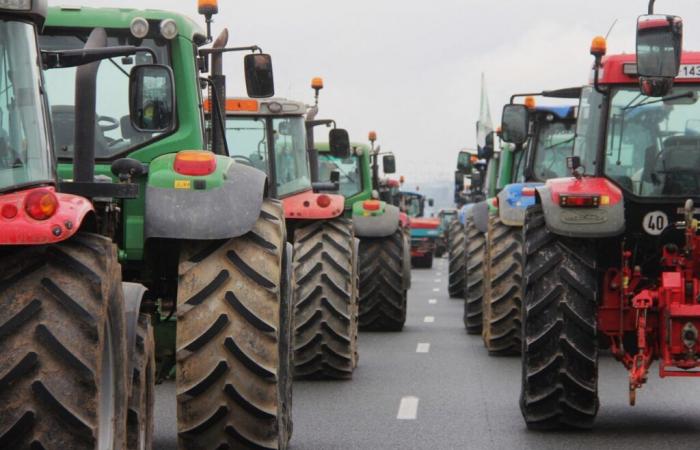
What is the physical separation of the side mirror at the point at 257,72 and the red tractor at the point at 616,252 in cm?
204

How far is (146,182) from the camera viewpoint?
9.73 metres

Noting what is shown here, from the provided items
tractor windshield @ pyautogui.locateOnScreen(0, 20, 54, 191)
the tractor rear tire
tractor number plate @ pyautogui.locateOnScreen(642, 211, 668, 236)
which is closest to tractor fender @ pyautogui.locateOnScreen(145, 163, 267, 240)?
the tractor rear tire

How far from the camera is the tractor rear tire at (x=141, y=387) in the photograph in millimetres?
7543

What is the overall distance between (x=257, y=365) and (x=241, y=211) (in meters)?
0.80

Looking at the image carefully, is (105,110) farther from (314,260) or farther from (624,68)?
(314,260)

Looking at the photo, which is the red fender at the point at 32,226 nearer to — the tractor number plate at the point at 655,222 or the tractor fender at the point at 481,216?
the tractor number plate at the point at 655,222

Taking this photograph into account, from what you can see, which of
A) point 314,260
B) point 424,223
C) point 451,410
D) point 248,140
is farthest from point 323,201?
point 424,223

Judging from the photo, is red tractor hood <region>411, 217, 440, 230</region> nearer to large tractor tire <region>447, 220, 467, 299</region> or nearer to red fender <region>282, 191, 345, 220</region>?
large tractor tire <region>447, 220, 467, 299</region>

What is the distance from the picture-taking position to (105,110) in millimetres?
9859

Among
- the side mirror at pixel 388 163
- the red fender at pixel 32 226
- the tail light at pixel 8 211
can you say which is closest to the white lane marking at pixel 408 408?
the red fender at pixel 32 226

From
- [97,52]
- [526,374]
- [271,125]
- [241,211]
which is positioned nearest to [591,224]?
[526,374]

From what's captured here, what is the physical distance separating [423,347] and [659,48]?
956 centimetres

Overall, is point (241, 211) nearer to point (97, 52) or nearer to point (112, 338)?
point (97, 52)

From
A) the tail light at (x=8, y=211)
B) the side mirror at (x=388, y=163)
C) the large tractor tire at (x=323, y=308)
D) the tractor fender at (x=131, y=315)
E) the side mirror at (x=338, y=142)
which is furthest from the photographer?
the side mirror at (x=388, y=163)
